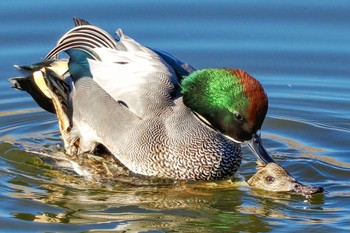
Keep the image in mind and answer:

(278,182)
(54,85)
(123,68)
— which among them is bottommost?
(278,182)

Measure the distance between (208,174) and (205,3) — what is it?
380cm

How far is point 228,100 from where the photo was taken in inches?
356

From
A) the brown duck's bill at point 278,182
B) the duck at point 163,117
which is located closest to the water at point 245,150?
the brown duck's bill at point 278,182

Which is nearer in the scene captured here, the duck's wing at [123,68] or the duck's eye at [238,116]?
the duck's eye at [238,116]

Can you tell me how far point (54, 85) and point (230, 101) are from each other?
1.74 meters

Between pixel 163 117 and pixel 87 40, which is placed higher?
pixel 87 40

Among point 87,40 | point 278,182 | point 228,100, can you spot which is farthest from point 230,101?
point 87,40

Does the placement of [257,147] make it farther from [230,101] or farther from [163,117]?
[163,117]

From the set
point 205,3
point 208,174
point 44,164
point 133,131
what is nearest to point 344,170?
point 208,174

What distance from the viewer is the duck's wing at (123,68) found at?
930 centimetres

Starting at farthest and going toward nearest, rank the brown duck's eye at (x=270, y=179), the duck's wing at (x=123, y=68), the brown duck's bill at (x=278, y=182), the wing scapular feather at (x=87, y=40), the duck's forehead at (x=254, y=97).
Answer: the wing scapular feather at (x=87, y=40), the duck's wing at (x=123, y=68), the brown duck's eye at (x=270, y=179), the brown duck's bill at (x=278, y=182), the duck's forehead at (x=254, y=97)

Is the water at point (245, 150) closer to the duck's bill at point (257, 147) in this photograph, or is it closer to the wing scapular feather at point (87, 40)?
the duck's bill at point (257, 147)

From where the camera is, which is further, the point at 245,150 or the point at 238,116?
the point at 245,150

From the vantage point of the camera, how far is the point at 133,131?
927cm
